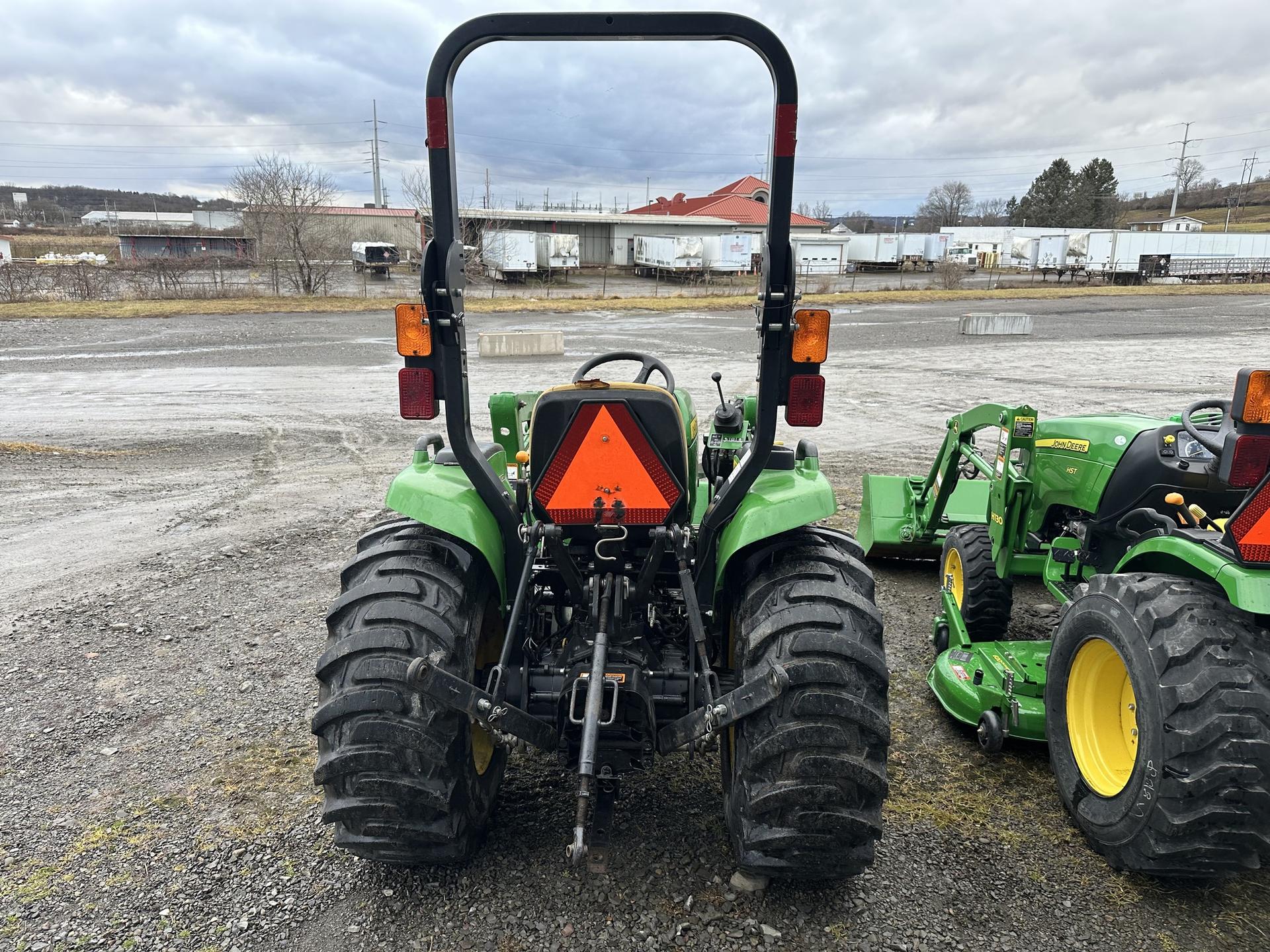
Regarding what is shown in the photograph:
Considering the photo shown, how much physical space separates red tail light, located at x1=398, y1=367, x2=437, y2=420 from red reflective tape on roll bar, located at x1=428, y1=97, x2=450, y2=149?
2.36 ft

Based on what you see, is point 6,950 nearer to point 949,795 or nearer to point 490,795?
point 490,795

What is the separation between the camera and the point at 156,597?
543 cm

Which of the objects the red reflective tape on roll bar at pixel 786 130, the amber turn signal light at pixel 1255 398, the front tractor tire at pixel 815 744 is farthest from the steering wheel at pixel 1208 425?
the red reflective tape on roll bar at pixel 786 130

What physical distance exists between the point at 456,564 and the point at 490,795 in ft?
2.90

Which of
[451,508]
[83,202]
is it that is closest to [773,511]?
[451,508]

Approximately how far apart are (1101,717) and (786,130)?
2.56 meters

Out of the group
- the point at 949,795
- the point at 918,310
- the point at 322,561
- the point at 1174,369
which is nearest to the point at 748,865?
the point at 949,795

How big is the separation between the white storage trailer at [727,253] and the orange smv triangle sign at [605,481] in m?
38.5

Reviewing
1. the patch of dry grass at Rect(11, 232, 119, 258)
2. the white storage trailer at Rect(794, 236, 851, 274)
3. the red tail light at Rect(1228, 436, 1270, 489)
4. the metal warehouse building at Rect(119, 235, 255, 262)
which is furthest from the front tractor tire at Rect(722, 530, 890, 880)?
the patch of dry grass at Rect(11, 232, 119, 258)

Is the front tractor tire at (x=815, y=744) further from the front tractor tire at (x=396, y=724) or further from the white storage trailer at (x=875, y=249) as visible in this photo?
the white storage trailer at (x=875, y=249)

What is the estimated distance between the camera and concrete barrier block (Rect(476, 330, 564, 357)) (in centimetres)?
1642

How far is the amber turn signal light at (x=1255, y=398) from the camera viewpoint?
2.65 meters

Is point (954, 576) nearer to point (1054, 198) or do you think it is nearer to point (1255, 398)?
point (1255, 398)

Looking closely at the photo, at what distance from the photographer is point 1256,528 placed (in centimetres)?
261
